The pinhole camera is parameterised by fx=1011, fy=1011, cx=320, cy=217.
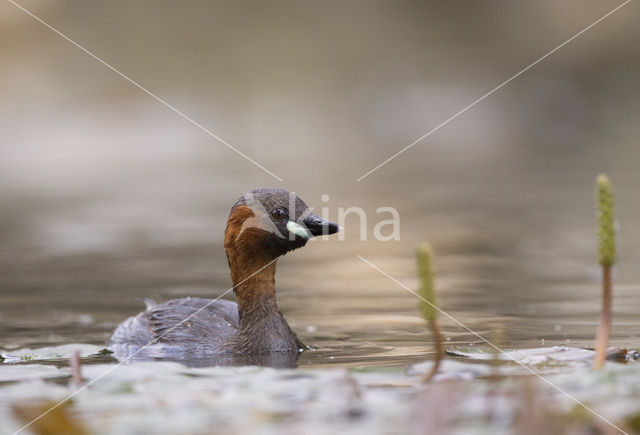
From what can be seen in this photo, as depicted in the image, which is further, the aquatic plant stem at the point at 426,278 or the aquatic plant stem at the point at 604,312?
the aquatic plant stem at the point at 604,312

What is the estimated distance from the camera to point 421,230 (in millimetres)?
13766

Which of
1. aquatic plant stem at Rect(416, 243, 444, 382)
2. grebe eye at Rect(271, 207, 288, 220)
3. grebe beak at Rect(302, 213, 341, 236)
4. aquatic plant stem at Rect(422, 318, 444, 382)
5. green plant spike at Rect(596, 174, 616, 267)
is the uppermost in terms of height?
grebe eye at Rect(271, 207, 288, 220)

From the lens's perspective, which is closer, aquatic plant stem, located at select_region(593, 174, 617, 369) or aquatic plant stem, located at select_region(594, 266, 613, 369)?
aquatic plant stem, located at select_region(593, 174, 617, 369)

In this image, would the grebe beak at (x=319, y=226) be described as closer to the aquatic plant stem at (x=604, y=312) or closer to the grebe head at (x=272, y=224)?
the grebe head at (x=272, y=224)

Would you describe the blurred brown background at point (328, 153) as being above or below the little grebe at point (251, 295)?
above

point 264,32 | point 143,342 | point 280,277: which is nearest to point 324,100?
point 264,32

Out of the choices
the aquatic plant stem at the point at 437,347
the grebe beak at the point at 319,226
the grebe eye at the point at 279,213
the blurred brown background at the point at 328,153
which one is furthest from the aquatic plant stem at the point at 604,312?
the grebe eye at the point at 279,213

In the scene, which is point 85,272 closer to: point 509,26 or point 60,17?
point 60,17

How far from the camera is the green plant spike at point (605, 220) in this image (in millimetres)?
3551

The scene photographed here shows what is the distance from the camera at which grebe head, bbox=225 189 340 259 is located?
281 inches

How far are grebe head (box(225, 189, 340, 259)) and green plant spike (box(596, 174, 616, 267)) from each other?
3.47 meters

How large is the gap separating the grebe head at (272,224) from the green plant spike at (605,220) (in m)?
3.47

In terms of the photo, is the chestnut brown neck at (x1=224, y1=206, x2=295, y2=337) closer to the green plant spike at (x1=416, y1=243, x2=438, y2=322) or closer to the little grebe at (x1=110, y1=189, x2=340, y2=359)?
the little grebe at (x1=110, y1=189, x2=340, y2=359)

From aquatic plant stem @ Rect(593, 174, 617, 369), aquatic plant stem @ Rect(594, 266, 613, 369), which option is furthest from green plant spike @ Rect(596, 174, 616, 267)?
aquatic plant stem @ Rect(594, 266, 613, 369)
